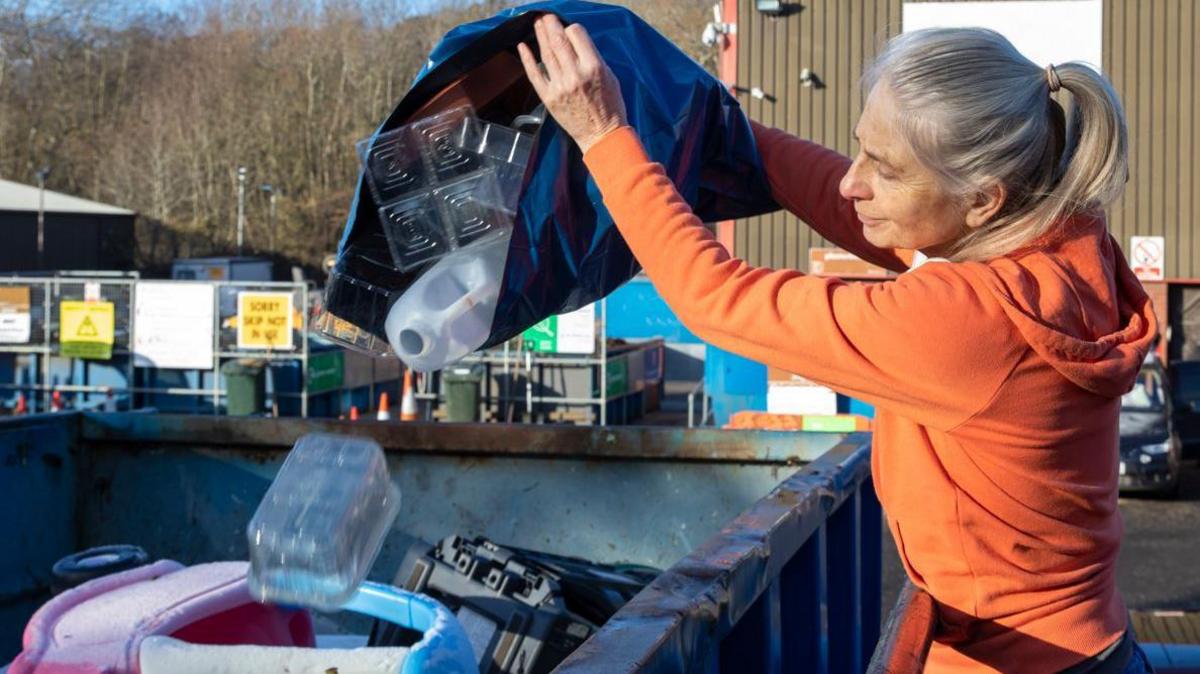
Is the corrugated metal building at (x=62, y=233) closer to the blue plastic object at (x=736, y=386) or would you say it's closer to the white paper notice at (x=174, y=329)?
the white paper notice at (x=174, y=329)

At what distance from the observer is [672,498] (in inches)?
183

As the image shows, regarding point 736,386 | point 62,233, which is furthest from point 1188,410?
point 62,233

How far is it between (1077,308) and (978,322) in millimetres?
181

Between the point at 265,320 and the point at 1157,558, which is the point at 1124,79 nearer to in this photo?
the point at 1157,558

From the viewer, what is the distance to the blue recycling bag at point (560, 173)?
8.10ft

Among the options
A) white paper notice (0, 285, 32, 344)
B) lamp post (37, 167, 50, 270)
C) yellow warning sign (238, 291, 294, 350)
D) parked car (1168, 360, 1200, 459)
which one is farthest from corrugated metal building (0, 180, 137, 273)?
parked car (1168, 360, 1200, 459)

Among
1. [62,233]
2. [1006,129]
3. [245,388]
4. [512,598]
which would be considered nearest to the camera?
[1006,129]

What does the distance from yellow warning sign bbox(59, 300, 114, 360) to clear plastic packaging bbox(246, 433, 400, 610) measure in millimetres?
16312

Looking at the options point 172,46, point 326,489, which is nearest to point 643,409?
point 326,489

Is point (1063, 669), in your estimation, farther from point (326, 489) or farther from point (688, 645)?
point (326, 489)

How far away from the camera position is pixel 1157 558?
39.3 feet

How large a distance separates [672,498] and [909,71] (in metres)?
2.77

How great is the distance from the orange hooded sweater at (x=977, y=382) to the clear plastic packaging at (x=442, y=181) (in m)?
0.39

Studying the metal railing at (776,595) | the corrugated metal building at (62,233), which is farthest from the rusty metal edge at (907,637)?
the corrugated metal building at (62,233)
